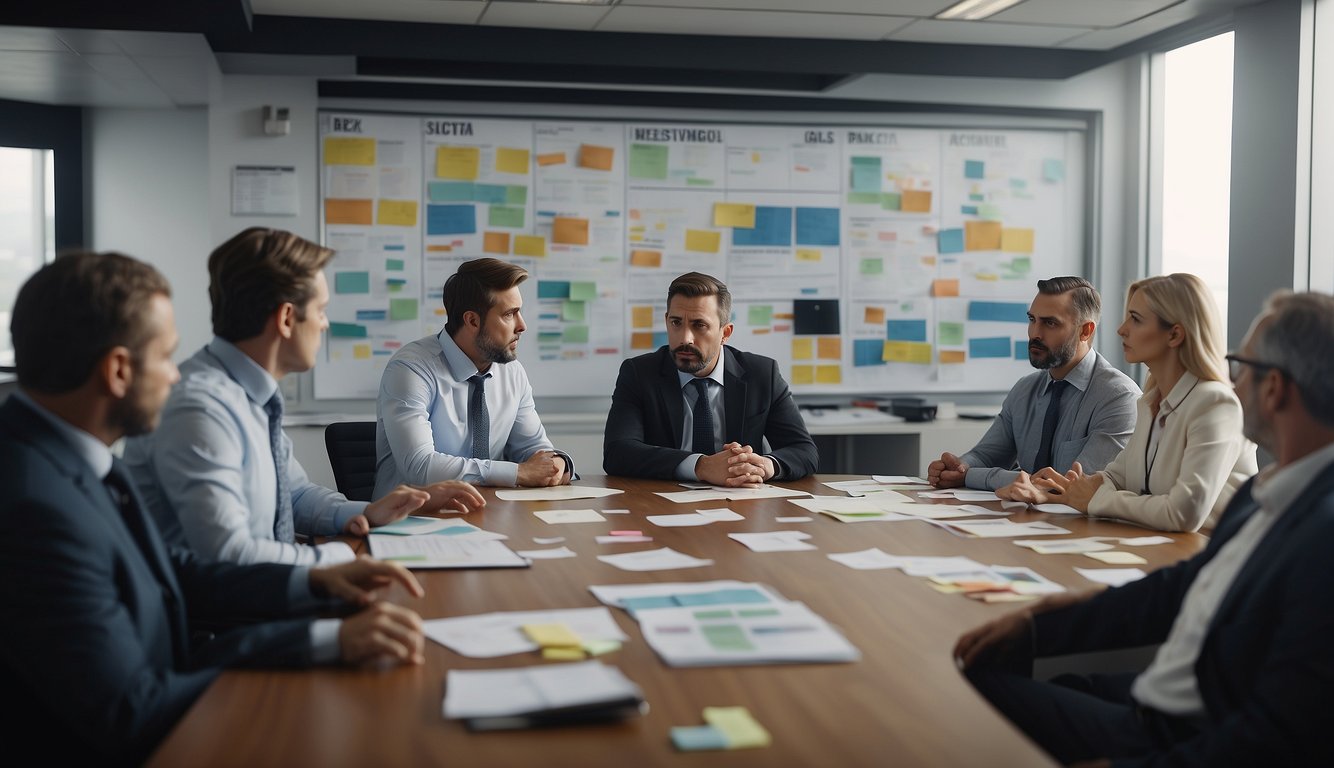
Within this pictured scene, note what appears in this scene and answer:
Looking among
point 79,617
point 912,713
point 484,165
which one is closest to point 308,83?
point 484,165

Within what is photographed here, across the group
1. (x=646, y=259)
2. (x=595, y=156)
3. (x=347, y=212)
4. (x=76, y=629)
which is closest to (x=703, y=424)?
(x=646, y=259)

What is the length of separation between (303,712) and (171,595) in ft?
1.42

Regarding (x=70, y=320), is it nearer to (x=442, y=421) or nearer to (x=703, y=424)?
(x=442, y=421)

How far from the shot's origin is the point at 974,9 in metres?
4.56

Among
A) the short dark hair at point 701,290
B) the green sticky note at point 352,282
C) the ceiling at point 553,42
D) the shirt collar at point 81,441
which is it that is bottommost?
the shirt collar at point 81,441

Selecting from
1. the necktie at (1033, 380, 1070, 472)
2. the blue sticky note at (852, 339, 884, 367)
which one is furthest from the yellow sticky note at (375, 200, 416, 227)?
the necktie at (1033, 380, 1070, 472)

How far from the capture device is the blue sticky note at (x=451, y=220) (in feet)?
17.0

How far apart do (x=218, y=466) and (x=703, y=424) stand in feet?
6.35

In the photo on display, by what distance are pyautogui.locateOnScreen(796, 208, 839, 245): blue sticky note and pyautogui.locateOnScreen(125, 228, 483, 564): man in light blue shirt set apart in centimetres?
344

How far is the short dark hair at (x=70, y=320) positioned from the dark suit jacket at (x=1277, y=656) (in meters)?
1.44

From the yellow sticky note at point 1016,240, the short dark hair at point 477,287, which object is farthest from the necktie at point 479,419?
the yellow sticky note at point 1016,240

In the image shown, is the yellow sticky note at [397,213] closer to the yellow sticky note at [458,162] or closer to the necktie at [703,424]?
the yellow sticky note at [458,162]

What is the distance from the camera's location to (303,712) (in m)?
1.38

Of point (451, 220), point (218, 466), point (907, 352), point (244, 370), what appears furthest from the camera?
point (907, 352)
